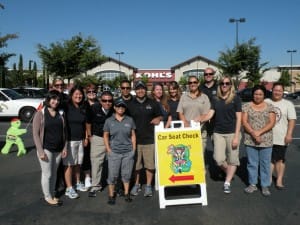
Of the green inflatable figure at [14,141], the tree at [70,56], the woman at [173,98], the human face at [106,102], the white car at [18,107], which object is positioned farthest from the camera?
the tree at [70,56]

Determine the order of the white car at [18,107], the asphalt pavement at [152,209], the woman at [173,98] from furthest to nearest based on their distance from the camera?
1. the white car at [18,107]
2. the woman at [173,98]
3. the asphalt pavement at [152,209]

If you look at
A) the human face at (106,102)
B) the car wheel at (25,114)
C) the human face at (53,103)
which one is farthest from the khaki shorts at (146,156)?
the car wheel at (25,114)

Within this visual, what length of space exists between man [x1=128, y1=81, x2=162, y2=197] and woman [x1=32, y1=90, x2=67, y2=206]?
3.55ft

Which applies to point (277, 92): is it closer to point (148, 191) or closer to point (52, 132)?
point (148, 191)

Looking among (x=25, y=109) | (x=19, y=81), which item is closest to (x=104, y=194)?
(x=25, y=109)

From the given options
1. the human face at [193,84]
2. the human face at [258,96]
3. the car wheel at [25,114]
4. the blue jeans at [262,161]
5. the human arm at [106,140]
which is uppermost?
the human face at [193,84]

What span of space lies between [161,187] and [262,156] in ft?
5.55

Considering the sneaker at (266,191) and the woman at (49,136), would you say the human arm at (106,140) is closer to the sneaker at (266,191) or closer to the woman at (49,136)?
the woman at (49,136)

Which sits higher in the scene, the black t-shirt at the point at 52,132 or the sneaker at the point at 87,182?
the black t-shirt at the point at 52,132

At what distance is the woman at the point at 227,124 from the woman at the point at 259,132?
0.50 feet

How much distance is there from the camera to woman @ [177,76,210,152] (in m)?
5.74

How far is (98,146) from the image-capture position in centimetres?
543

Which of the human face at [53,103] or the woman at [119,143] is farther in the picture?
the woman at [119,143]

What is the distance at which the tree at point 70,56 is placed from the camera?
94.8 feet
